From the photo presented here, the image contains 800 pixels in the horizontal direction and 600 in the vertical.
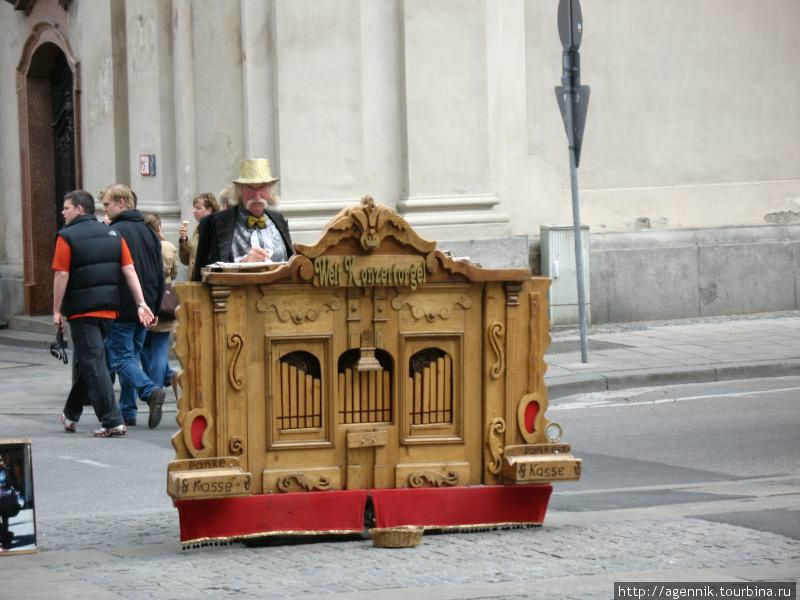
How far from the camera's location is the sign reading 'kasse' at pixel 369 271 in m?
7.79

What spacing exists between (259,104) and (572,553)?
10.8m

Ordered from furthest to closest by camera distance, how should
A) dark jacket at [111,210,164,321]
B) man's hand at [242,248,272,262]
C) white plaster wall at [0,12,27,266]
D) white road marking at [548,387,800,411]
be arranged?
white plaster wall at [0,12,27,266] < white road marking at [548,387,800,411] < dark jacket at [111,210,164,321] < man's hand at [242,248,272,262]

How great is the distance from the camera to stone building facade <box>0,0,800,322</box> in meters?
17.3

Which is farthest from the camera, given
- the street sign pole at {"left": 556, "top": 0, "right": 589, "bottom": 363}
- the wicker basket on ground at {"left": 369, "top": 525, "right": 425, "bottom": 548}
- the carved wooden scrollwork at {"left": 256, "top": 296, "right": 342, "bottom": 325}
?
the street sign pole at {"left": 556, "top": 0, "right": 589, "bottom": 363}

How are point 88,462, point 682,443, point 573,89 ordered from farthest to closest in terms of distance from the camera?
point 573,89 → point 682,443 → point 88,462

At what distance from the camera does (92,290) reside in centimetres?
1216

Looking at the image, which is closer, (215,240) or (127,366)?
(215,240)

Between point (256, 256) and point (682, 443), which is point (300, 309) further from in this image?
point (682, 443)

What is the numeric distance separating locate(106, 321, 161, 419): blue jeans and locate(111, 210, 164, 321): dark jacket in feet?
0.51

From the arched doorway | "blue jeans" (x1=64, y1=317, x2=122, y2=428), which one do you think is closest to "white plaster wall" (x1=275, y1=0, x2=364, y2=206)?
the arched doorway

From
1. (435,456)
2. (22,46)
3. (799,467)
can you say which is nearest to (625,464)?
(799,467)

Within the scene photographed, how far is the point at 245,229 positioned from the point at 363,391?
62.2 inches

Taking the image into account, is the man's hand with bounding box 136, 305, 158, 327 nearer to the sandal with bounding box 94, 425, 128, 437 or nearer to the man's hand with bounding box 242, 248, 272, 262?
the sandal with bounding box 94, 425, 128, 437

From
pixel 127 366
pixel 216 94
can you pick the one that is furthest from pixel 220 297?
pixel 216 94
